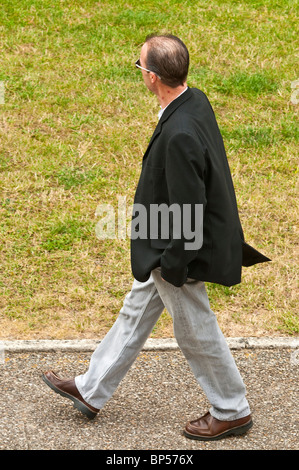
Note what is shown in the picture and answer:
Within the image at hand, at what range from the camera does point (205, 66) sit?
9148 mm

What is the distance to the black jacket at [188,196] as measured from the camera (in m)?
3.67

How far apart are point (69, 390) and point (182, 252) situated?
1148 mm

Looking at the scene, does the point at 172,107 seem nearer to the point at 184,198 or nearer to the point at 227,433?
the point at 184,198

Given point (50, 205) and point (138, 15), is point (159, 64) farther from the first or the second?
point (138, 15)

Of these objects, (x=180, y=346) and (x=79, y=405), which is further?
(x=79, y=405)

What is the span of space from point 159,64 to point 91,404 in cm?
180

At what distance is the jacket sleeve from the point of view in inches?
144

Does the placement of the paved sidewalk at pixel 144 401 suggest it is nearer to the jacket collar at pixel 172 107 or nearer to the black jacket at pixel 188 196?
the black jacket at pixel 188 196

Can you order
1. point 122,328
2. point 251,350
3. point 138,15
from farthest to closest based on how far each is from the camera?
point 138,15 < point 251,350 < point 122,328

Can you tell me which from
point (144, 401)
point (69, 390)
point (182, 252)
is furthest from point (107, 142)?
point (182, 252)

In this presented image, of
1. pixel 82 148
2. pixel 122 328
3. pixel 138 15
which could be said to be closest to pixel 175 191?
pixel 122 328

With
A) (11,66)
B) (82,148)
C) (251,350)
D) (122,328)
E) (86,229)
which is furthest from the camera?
(11,66)

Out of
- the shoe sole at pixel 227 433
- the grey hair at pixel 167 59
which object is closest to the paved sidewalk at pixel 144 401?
the shoe sole at pixel 227 433

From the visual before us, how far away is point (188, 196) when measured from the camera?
3670 mm
